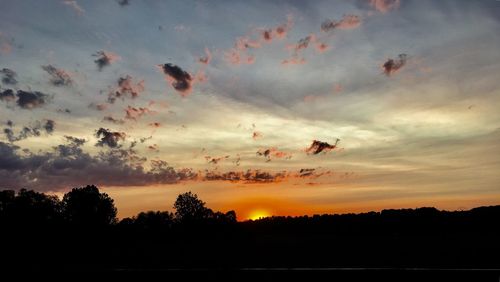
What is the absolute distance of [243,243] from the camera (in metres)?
50.8

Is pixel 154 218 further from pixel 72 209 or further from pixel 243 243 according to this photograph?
pixel 243 243

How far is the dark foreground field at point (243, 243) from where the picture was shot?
15.6ft

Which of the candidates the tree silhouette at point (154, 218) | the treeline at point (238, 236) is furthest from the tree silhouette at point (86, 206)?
the tree silhouette at point (154, 218)

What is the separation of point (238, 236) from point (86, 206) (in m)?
77.0

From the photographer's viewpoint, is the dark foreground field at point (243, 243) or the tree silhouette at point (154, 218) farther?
the tree silhouette at point (154, 218)

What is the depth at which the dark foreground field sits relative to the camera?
4.75 metres

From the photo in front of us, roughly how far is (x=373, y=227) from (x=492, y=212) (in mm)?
18223

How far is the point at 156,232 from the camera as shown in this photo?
69.2 m

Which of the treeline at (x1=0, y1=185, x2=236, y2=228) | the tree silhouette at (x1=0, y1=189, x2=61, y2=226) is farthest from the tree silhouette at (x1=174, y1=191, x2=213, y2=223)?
the tree silhouette at (x1=0, y1=189, x2=61, y2=226)

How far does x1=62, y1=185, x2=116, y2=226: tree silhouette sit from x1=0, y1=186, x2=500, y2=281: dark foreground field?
0.97 feet

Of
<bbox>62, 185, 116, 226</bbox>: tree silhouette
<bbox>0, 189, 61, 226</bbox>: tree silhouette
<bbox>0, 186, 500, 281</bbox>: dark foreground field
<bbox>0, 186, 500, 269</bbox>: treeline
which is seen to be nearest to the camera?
<bbox>0, 186, 500, 281</bbox>: dark foreground field

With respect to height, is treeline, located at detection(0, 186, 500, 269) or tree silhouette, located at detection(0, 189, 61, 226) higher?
Answer: tree silhouette, located at detection(0, 189, 61, 226)

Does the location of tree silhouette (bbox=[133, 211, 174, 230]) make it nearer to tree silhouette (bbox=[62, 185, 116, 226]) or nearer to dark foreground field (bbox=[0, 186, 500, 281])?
dark foreground field (bbox=[0, 186, 500, 281])

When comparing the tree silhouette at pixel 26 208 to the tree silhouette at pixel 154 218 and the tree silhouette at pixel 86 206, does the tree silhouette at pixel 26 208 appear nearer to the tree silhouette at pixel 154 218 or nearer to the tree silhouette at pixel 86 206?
the tree silhouette at pixel 86 206
